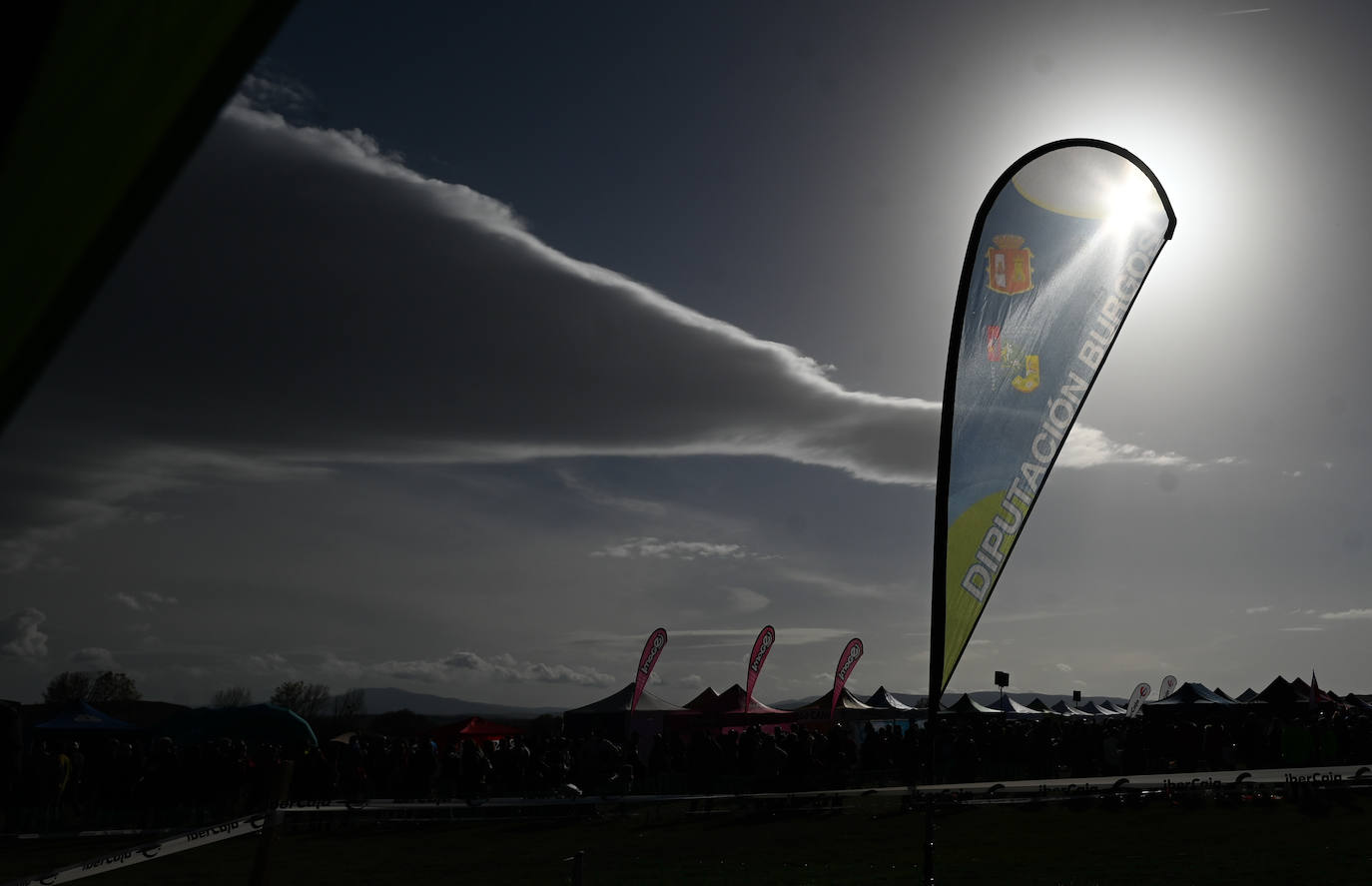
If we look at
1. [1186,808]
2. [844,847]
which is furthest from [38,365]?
[1186,808]

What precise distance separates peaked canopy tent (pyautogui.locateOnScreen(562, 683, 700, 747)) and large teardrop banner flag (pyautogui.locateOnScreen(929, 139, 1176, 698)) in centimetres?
2587

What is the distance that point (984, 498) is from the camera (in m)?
7.68

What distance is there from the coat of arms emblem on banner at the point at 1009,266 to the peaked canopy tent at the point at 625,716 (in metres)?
26.6

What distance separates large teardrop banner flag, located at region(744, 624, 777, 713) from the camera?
32.3m

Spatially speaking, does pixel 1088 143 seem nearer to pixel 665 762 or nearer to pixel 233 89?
pixel 233 89

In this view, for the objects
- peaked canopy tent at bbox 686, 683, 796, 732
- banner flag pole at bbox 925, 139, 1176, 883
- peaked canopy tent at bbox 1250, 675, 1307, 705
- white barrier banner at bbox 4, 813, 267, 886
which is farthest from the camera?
peaked canopy tent at bbox 1250, 675, 1307, 705

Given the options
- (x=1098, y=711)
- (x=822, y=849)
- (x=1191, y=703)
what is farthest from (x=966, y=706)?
(x=822, y=849)

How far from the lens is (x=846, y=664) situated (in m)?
34.4

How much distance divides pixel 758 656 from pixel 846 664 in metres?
3.87

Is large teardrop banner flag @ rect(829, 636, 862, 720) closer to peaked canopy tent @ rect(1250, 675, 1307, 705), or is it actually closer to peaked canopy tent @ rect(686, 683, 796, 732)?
peaked canopy tent @ rect(686, 683, 796, 732)

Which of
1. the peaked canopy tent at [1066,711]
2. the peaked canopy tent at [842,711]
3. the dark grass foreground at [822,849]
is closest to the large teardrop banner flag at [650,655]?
the peaked canopy tent at [842,711]

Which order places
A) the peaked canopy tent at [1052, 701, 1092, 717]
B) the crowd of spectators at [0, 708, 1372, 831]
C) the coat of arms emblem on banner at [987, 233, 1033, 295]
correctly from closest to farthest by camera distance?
the coat of arms emblem on banner at [987, 233, 1033, 295]
the crowd of spectators at [0, 708, 1372, 831]
the peaked canopy tent at [1052, 701, 1092, 717]

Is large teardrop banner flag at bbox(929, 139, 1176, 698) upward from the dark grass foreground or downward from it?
upward

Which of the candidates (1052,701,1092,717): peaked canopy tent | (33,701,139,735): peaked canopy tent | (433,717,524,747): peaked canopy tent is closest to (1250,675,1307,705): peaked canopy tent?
(1052,701,1092,717): peaked canopy tent
